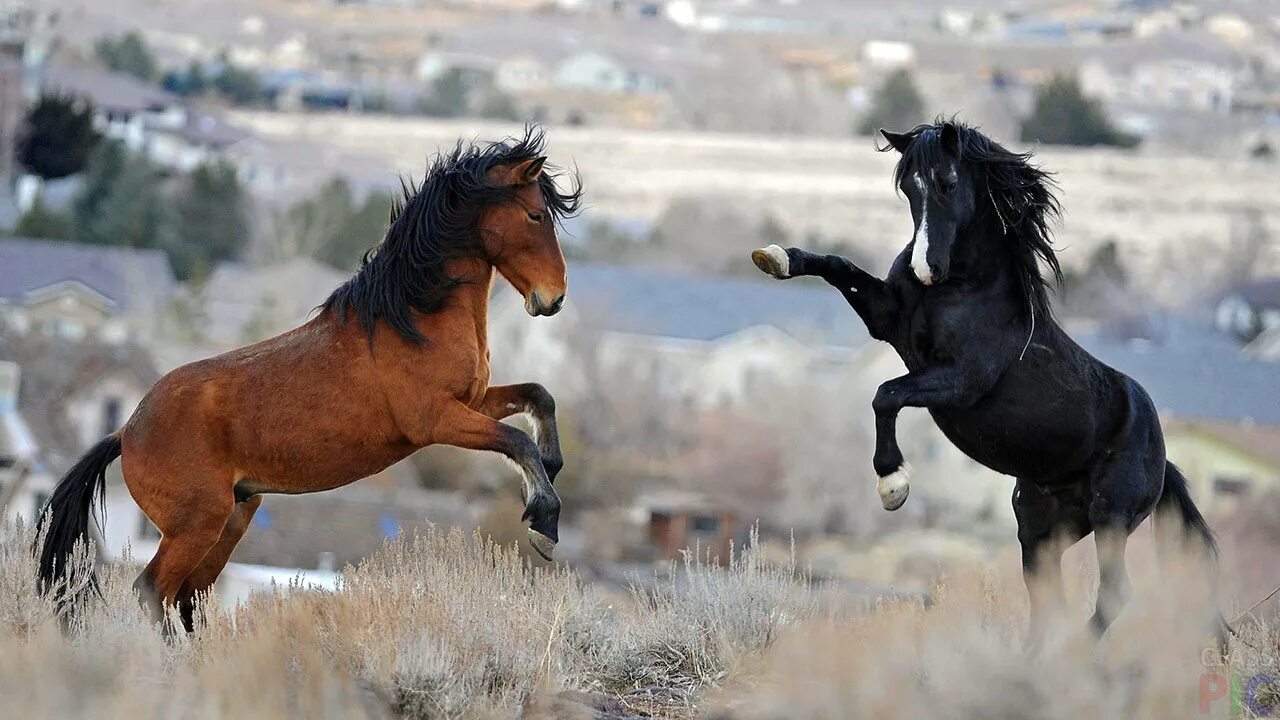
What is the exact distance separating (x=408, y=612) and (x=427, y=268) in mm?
1473

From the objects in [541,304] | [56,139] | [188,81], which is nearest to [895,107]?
[188,81]

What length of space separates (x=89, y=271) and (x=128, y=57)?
69.9 meters

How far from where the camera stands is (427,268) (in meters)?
8.17

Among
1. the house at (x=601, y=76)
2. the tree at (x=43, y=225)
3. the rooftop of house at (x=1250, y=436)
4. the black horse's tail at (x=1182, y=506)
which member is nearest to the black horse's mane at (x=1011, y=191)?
the black horse's tail at (x=1182, y=506)

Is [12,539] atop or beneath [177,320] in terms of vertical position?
atop

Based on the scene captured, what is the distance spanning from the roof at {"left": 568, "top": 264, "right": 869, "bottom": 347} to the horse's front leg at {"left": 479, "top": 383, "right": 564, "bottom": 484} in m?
68.3

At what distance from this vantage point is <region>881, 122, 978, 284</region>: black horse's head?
793cm

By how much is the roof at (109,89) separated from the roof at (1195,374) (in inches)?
2278

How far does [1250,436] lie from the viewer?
224ft

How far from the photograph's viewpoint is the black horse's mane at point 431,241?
26.7 feet

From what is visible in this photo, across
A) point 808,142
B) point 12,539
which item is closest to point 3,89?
point 808,142

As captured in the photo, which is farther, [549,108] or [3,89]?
[549,108]

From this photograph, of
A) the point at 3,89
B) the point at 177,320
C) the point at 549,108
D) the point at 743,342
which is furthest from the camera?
the point at 549,108

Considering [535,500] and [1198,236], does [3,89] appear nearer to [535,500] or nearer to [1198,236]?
[1198,236]
